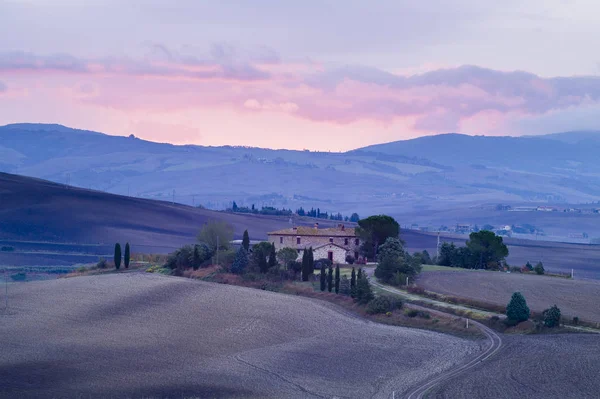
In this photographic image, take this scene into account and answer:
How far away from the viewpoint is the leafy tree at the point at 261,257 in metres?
78.8

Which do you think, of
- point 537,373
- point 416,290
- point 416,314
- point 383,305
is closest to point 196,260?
point 416,290

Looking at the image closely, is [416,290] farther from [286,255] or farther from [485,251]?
[485,251]

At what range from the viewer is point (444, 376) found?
40625 millimetres

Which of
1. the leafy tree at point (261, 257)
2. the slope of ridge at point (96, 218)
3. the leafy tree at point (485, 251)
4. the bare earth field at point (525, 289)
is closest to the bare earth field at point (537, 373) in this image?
the bare earth field at point (525, 289)

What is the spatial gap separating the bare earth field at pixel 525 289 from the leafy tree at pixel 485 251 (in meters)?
9.11

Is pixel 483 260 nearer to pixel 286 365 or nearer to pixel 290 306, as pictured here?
pixel 290 306

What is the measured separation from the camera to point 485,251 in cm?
9412

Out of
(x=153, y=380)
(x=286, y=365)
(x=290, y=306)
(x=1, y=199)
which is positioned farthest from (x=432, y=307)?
(x=1, y=199)

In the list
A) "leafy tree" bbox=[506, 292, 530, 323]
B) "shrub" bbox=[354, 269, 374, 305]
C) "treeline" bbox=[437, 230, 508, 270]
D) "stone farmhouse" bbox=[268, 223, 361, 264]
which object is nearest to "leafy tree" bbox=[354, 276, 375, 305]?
"shrub" bbox=[354, 269, 374, 305]

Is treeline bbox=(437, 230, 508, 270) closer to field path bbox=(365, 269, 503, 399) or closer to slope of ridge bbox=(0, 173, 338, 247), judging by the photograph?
field path bbox=(365, 269, 503, 399)

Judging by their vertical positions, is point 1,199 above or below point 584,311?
above

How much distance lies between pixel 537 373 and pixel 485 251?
180 feet

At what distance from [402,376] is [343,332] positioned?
38.5ft

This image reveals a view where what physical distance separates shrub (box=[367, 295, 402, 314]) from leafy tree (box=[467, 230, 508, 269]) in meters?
35.0
